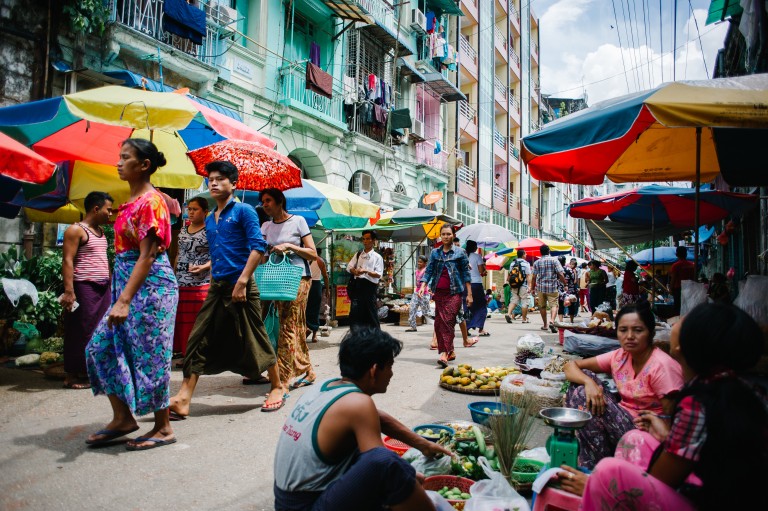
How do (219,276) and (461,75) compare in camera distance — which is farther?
(461,75)

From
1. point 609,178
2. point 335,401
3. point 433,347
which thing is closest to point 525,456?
point 335,401

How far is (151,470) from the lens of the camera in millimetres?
3031

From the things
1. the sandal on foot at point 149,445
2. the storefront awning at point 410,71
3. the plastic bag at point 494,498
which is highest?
the storefront awning at point 410,71

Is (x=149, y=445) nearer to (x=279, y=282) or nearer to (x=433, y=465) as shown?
(x=279, y=282)

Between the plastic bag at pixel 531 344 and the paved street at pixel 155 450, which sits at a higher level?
the plastic bag at pixel 531 344

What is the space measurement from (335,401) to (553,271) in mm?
10516

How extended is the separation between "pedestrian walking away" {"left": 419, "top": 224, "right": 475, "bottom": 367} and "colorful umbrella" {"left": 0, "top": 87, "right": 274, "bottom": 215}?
2684 mm

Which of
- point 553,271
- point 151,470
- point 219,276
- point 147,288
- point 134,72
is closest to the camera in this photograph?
point 151,470

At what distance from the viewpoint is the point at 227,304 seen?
408 centimetres

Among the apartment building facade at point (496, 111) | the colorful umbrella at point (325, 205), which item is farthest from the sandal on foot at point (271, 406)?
the apartment building facade at point (496, 111)

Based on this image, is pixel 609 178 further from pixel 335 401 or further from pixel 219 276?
pixel 335 401

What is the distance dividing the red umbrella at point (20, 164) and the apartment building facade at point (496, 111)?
21087mm

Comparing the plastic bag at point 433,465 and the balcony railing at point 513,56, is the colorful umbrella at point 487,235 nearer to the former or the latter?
the plastic bag at point 433,465

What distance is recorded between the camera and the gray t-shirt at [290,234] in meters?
4.95
